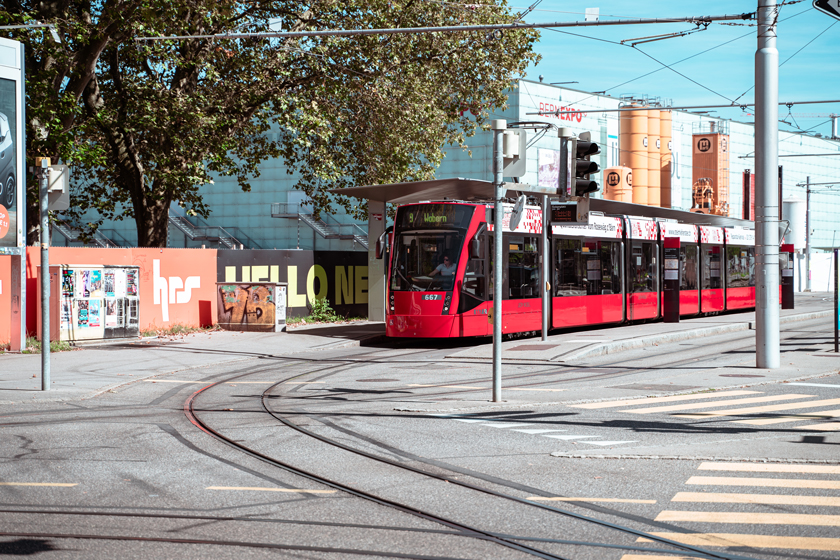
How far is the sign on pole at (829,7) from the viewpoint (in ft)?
27.5

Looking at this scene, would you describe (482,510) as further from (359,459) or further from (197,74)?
(197,74)

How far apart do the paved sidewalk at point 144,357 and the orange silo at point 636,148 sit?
41097 millimetres

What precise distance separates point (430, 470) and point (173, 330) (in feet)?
54.9

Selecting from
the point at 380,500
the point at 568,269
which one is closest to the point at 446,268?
the point at 568,269

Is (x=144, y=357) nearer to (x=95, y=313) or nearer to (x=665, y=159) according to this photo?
(x=95, y=313)

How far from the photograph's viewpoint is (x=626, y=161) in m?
62.5

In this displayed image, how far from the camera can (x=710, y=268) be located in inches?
1183

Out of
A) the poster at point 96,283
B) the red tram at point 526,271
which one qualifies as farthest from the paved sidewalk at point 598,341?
the poster at point 96,283

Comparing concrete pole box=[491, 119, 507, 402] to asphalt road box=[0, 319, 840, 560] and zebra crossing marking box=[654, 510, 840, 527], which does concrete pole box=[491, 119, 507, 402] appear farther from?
zebra crossing marking box=[654, 510, 840, 527]

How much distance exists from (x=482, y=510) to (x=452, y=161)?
54.6 metres

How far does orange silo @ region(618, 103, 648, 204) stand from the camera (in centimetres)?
6206

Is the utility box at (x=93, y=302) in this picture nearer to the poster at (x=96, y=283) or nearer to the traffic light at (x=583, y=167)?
the poster at (x=96, y=283)

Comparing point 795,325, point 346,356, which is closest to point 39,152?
point 346,356

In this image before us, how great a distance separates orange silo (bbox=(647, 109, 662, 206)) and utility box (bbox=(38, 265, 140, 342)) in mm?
48487
